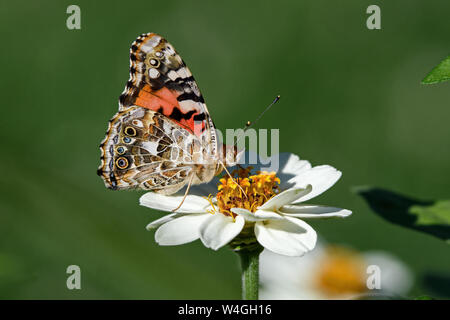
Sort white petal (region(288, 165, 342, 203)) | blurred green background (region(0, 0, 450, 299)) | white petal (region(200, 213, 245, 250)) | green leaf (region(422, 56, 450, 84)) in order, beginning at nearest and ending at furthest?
green leaf (region(422, 56, 450, 84))
white petal (region(200, 213, 245, 250))
white petal (region(288, 165, 342, 203))
blurred green background (region(0, 0, 450, 299))

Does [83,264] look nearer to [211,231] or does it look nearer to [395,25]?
[211,231]

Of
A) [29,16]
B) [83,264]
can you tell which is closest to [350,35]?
[29,16]

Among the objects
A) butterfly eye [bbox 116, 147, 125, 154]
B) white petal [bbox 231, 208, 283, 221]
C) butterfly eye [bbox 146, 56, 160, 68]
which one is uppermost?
butterfly eye [bbox 146, 56, 160, 68]

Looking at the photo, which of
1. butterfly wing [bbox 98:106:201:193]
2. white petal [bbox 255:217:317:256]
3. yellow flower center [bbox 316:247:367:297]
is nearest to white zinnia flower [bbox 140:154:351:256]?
white petal [bbox 255:217:317:256]

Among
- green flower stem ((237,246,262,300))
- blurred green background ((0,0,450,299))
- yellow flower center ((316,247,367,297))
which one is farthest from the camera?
blurred green background ((0,0,450,299))

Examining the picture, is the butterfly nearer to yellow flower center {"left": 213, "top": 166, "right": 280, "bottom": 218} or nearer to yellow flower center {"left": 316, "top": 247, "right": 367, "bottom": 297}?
yellow flower center {"left": 213, "top": 166, "right": 280, "bottom": 218}

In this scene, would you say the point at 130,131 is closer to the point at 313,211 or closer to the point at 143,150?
the point at 143,150
